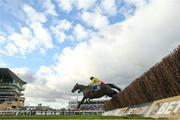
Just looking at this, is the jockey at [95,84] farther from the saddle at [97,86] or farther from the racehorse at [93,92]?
the racehorse at [93,92]

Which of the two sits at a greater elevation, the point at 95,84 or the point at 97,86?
the point at 95,84

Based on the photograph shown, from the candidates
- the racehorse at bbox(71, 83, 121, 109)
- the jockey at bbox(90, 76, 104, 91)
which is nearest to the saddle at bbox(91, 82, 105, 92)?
the jockey at bbox(90, 76, 104, 91)

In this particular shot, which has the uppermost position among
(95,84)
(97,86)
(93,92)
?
(95,84)

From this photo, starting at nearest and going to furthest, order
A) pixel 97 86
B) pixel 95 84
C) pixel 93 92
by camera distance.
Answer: pixel 93 92, pixel 95 84, pixel 97 86

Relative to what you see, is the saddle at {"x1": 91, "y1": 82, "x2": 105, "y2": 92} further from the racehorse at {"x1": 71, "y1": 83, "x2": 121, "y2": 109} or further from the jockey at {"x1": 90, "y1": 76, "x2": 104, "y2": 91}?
the racehorse at {"x1": 71, "y1": 83, "x2": 121, "y2": 109}

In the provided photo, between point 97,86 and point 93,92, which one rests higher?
point 97,86

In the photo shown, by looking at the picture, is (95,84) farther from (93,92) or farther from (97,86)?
(93,92)

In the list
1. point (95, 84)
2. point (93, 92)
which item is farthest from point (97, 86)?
point (93, 92)

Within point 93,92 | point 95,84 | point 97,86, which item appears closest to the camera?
point 93,92

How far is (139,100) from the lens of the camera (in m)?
32.8

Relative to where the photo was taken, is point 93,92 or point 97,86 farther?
point 97,86

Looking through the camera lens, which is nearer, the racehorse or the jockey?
the jockey

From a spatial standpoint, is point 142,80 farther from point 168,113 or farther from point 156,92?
point 168,113

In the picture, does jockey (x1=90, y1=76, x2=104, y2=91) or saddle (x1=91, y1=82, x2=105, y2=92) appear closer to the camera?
jockey (x1=90, y1=76, x2=104, y2=91)
